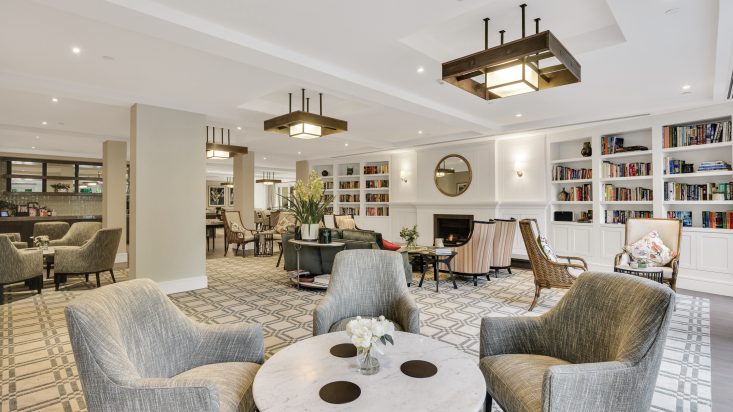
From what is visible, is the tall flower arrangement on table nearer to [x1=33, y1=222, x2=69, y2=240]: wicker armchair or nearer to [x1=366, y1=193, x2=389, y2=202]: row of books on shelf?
[x1=33, y1=222, x2=69, y2=240]: wicker armchair

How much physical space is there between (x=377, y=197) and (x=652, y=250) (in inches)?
266

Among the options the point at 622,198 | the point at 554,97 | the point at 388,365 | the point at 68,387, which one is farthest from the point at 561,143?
the point at 68,387

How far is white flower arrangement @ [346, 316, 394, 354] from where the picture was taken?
149 cm

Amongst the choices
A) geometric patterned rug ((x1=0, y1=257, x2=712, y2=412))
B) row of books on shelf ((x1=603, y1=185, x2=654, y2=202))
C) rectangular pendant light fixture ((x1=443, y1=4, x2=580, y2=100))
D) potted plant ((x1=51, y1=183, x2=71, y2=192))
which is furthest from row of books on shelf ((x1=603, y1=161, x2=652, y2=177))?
potted plant ((x1=51, y1=183, x2=71, y2=192))

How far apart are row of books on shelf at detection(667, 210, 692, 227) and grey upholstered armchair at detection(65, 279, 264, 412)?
663 cm

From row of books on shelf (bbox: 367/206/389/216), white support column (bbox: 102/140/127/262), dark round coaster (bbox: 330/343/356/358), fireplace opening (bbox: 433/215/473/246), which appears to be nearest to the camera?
dark round coaster (bbox: 330/343/356/358)

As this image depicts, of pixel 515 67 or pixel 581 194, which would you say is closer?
pixel 515 67

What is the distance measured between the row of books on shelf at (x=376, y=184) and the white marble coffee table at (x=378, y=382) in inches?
340

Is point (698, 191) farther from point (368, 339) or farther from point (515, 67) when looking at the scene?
point (368, 339)

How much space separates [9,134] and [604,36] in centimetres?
1030

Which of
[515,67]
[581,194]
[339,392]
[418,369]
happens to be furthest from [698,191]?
[339,392]

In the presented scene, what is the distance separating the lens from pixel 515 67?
3.13 m

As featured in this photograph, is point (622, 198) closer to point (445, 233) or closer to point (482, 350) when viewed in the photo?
point (445, 233)

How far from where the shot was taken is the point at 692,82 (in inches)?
176
